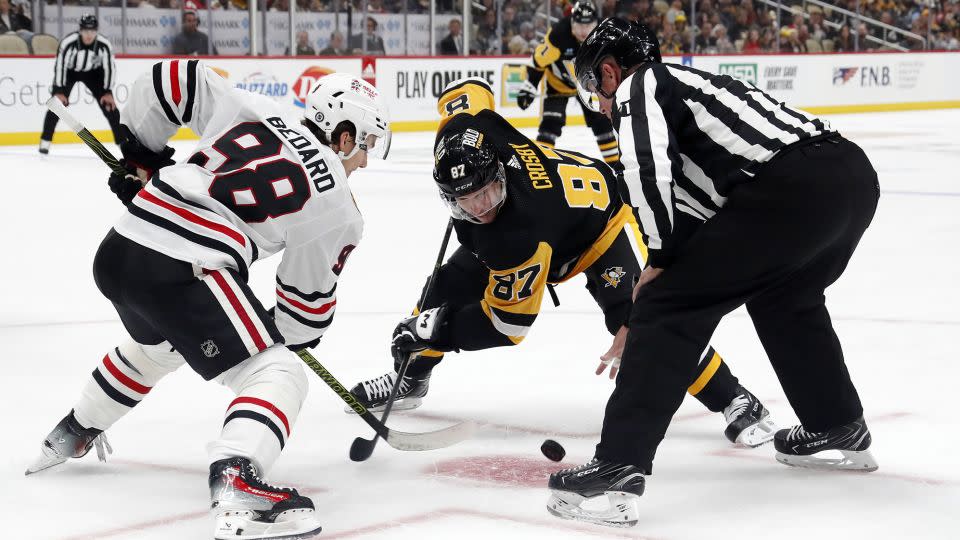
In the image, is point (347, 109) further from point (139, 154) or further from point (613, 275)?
point (613, 275)

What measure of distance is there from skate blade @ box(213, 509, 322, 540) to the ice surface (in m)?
0.07

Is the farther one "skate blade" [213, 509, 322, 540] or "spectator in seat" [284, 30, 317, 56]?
"spectator in seat" [284, 30, 317, 56]

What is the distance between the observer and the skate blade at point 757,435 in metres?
3.13

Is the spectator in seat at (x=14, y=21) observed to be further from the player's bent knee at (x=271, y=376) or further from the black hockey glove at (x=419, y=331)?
the player's bent knee at (x=271, y=376)

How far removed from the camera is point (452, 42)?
14633 mm

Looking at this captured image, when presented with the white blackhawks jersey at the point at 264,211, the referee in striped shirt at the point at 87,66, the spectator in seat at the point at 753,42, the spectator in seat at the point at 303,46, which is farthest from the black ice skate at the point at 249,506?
the spectator in seat at the point at 753,42

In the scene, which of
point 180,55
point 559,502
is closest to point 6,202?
point 180,55

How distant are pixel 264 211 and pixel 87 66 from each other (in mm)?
9040

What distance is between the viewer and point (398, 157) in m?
11.3

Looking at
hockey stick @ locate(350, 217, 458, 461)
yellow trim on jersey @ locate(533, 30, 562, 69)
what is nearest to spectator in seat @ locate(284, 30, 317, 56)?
yellow trim on jersey @ locate(533, 30, 562, 69)

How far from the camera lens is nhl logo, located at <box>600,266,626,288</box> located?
128 inches

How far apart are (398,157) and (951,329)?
7288 mm

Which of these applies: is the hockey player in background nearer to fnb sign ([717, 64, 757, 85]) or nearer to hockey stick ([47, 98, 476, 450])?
hockey stick ([47, 98, 476, 450])

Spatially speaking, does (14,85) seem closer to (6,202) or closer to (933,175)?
(6,202)
